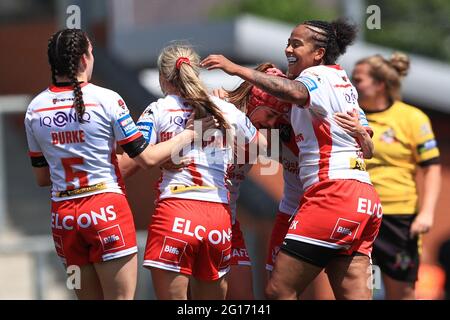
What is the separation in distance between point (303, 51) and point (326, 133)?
19.4 inches

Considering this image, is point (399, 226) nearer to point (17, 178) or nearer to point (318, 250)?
point (318, 250)

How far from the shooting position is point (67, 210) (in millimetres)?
5691

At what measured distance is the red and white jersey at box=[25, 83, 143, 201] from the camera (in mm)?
5617

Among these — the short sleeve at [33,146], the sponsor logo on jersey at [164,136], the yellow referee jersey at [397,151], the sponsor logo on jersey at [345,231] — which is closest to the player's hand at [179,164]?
the sponsor logo on jersey at [164,136]

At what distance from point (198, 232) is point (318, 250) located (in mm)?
662

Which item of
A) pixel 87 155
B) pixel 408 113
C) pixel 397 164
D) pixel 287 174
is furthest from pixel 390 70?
pixel 87 155

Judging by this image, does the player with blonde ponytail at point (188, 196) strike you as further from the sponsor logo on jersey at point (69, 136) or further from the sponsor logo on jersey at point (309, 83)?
the sponsor logo on jersey at point (309, 83)

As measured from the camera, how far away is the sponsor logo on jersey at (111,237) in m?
5.68

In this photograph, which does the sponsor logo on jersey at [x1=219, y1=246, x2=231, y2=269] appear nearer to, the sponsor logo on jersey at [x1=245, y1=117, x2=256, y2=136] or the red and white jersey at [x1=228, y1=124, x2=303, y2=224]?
the red and white jersey at [x1=228, y1=124, x2=303, y2=224]

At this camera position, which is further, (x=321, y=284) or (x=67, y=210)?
(x=321, y=284)

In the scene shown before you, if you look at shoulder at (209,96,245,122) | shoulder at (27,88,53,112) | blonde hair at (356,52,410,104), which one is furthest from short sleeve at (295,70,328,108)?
blonde hair at (356,52,410,104)

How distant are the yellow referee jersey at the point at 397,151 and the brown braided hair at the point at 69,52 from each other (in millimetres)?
2665

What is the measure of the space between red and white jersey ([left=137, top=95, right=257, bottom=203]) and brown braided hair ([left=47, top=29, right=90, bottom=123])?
0.47m
